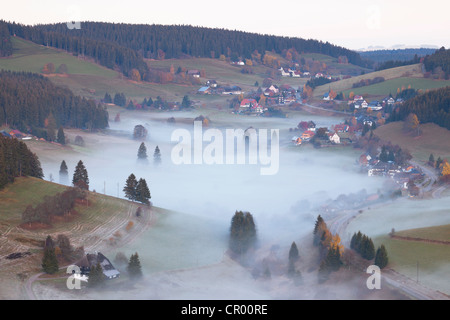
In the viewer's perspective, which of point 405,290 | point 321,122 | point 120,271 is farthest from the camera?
point 321,122

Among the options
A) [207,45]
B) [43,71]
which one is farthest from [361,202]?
[207,45]

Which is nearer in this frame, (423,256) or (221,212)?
(423,256)

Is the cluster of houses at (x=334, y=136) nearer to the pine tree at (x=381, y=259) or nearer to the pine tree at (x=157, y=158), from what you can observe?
the pine tree at (x=157, y=158)

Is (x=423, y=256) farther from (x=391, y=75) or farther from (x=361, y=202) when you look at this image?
(x=391, y=75)

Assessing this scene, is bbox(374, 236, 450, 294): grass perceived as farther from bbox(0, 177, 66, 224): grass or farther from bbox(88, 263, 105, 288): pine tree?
bbox(0, 177, 66, 224): grass

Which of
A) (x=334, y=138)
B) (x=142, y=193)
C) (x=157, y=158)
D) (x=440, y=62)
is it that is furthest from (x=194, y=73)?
(x=142, y=193)

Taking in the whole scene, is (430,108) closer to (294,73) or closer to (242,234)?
(242,234)
